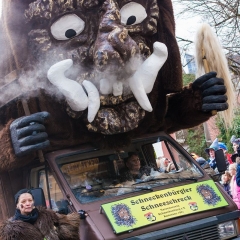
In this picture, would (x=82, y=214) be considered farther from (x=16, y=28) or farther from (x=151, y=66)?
(x=16, y=28)

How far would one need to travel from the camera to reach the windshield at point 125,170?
13.6 feet

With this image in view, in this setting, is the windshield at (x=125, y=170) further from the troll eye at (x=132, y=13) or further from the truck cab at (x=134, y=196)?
the troll eye at (x=132, y=13)

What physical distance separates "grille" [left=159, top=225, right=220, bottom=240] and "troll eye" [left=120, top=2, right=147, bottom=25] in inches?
94.6

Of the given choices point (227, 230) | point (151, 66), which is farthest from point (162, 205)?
point (151, 66)

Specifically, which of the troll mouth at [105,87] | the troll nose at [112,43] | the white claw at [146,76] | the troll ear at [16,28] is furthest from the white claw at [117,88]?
the troll ear at [16,28]

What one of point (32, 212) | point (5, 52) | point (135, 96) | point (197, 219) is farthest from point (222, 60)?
point (32, 212)

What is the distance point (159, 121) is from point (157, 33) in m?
1.07

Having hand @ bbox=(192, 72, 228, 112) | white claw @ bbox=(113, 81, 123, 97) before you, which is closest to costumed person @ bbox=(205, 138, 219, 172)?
hand @ bbox=(192, 72, 228, 112)

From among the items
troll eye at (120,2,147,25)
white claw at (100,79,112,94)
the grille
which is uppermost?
troll eye at (120,2,147,25)

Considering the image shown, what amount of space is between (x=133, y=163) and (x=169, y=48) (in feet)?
5.03

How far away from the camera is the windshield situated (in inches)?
163

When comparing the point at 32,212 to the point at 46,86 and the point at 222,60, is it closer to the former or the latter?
the point at 46,86

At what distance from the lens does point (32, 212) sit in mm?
3543

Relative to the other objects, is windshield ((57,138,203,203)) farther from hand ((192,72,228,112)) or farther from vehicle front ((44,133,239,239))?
hand ((192,72,228,112))
